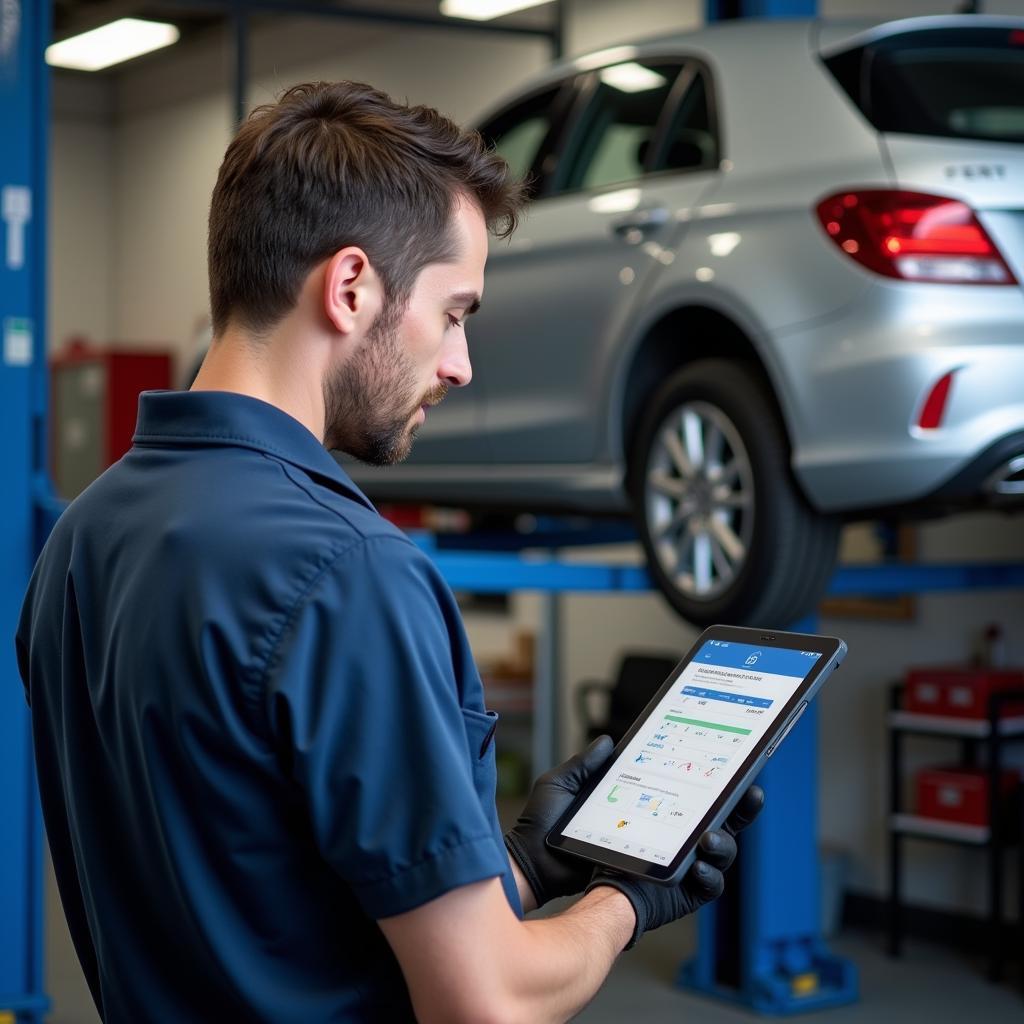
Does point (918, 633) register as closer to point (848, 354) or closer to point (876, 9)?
point (876, 9)

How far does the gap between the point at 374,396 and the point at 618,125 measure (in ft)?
10.6

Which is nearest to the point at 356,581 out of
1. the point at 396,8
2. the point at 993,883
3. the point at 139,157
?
the point at 993,883

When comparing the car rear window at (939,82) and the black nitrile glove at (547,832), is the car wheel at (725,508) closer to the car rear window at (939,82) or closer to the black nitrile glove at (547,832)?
the car rear window at (939,82)

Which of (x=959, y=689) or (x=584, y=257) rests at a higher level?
(x=584, y=257)

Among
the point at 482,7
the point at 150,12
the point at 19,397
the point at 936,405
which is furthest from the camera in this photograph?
the point at 150,12

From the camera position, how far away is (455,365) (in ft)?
4.43

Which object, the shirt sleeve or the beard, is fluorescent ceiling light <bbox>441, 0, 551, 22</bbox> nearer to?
the beard

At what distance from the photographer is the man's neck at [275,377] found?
125 centimetres

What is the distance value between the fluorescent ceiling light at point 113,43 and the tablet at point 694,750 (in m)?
9.54

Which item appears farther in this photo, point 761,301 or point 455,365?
point 761,301

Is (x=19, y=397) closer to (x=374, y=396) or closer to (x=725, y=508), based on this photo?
(x=725, y=508)

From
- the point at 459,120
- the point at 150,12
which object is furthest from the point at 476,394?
the point at 150,12

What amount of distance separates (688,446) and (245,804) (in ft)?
9.53

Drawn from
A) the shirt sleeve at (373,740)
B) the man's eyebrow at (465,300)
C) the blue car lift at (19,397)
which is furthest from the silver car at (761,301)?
the shirt sleeve at (373,740)
